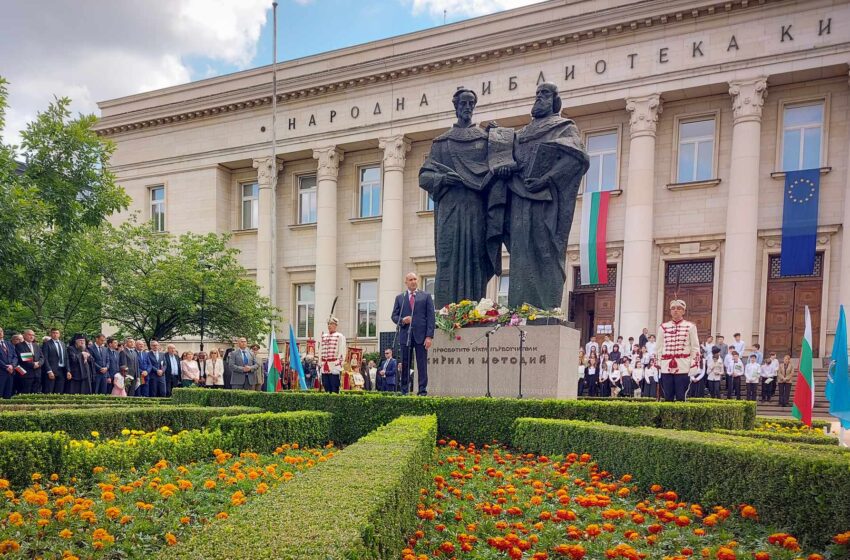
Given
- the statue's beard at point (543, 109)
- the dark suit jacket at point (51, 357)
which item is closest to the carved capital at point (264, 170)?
the dark suit jacket at point (51, 357)

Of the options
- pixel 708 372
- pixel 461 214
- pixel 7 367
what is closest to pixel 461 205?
pixel 461 214

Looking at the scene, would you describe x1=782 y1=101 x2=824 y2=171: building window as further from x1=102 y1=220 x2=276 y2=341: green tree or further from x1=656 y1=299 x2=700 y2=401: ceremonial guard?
x1=102 y1=220 x2=276 y2=341: green tree

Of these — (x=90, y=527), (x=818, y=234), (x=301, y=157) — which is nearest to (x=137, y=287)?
(x=301, y=157)

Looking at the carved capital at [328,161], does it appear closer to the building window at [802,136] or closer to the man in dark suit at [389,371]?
the man in dark suit at [389,371]

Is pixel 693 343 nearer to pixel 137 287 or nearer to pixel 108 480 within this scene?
pixel 108 480

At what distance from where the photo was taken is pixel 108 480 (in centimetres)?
587

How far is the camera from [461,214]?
1160 cm

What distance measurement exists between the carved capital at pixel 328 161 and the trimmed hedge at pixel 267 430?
81.0 feet

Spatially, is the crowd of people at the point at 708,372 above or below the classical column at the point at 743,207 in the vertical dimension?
below

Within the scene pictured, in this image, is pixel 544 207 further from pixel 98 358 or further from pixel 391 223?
pixel 391 223

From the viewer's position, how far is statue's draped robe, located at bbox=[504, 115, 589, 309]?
10.9 meters

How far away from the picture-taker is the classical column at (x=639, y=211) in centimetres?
2520

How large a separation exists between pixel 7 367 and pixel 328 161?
19.7 m

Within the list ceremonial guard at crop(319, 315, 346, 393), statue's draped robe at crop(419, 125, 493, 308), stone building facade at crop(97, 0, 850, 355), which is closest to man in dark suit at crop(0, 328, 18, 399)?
ceremonial guard at crop(319, 315, 346, 393)
